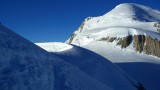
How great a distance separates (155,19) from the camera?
84.9 meters

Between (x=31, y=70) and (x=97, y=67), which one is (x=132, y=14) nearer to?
(x=97, y=67)

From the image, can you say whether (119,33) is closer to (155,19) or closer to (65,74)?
(155,19)

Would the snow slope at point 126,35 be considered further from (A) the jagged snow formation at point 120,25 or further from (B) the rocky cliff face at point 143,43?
(B) the rocky cliff face at point 143,43

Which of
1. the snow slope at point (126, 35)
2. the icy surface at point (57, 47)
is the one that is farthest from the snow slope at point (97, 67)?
the snow slope at point (126, 35)

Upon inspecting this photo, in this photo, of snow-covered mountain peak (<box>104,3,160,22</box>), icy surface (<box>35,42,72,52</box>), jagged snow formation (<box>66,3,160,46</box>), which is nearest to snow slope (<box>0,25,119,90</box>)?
icy surface (<box>35,42,72,52</box>)

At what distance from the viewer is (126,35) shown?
65.8m

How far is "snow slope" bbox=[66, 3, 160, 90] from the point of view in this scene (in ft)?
158

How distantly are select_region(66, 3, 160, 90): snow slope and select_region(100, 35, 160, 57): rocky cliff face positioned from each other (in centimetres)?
61

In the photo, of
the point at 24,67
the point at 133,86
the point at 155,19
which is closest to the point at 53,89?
the point at 24,67

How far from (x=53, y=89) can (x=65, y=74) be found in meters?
2.10

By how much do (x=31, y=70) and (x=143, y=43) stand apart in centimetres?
4841

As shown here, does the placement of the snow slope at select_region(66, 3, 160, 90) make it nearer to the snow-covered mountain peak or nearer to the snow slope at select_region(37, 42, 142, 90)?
the snow-covered mountain peak

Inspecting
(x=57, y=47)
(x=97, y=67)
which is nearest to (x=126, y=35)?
(x=57, y=47)

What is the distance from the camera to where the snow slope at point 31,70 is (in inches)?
711
